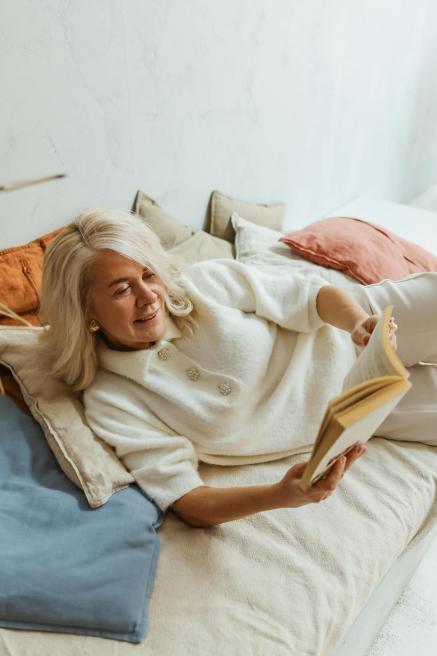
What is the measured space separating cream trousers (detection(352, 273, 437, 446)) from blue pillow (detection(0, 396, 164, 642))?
0.58m

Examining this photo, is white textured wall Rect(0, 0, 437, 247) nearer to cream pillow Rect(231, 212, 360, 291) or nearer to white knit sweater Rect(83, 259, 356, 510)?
cream pillow Rect(231, 212, 360, 291)

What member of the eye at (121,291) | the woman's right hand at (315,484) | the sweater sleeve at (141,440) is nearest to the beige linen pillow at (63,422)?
the sweater sleeve at (141,440)

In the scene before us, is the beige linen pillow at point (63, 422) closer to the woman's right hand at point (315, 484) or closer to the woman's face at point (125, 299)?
the woman's face at point (125, 299)

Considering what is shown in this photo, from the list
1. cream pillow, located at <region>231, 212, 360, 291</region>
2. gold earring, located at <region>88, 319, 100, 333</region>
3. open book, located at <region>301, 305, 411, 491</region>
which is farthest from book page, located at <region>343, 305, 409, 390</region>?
cream pillow, located at <region>231, 212, 360, 291</region>

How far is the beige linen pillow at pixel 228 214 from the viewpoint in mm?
2107

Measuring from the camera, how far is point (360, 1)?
8.39ft

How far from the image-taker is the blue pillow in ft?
3.29

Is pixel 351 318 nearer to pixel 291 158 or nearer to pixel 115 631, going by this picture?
pixel 115 631

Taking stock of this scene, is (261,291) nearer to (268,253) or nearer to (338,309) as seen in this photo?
(338,309)

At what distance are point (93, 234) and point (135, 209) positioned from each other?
675 millimetres

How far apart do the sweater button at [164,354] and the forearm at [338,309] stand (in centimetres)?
34

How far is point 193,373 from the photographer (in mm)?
1302

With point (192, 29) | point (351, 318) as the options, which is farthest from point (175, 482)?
point (192, 29)

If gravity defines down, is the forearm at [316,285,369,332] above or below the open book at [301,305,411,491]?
below
